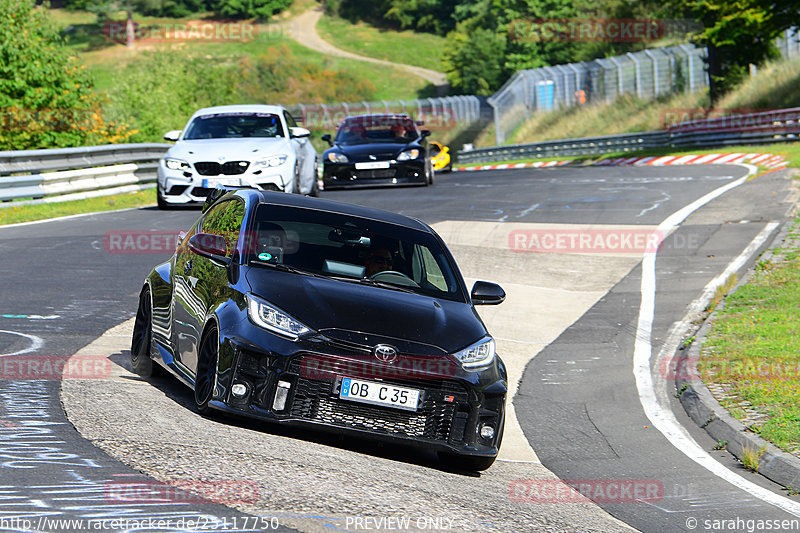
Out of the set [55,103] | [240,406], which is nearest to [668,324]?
[240,406]

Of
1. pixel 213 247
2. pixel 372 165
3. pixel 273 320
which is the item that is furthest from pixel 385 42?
pixel 273 320

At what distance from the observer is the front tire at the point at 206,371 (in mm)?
7027

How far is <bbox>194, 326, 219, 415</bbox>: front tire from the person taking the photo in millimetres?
7027

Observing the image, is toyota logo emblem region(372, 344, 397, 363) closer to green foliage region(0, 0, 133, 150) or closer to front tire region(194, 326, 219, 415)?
front tire region(194, 326, 219, 415)

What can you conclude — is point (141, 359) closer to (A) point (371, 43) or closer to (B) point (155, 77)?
(B) point (155, 77)

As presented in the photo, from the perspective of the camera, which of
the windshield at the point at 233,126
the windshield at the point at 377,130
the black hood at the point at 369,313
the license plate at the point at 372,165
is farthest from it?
the windshield at the point at 377,130

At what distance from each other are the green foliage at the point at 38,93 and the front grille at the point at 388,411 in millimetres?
23165

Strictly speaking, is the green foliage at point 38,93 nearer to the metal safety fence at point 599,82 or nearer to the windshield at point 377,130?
the windshield at point 377,130

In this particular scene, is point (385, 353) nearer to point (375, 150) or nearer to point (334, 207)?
point (334, 207)

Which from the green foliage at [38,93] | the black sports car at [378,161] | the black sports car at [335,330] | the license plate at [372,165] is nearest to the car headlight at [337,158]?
the black sports car at [378,161]

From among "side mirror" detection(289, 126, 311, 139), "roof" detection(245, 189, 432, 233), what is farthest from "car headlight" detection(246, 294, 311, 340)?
"side mirror" detection(289, 126, 311, 139)

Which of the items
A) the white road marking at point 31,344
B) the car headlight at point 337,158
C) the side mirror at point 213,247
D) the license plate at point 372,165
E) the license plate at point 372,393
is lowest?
the license plate at point 372,165

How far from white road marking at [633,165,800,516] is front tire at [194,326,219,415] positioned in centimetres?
347

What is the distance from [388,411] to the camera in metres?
6.82
